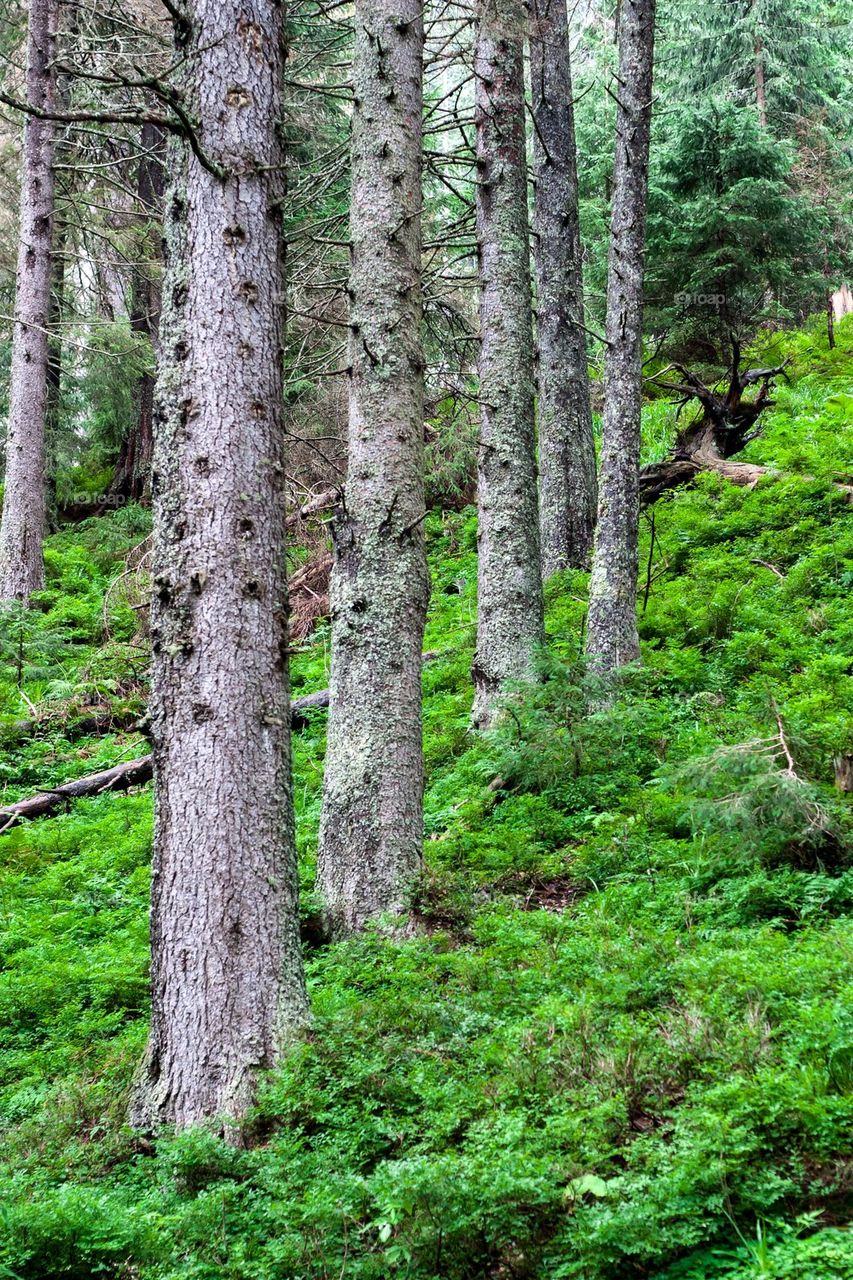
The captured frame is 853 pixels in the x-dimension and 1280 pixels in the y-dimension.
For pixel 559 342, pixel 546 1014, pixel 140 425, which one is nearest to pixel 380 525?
pixel 546 1014

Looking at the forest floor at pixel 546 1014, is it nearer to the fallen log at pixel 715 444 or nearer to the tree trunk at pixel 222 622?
the tree trunk at pixel 222 622

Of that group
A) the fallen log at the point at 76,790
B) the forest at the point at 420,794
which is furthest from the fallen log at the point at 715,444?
the fallen log at the point at 76,790

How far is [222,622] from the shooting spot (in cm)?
419

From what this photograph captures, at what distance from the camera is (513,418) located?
A: 321 inches

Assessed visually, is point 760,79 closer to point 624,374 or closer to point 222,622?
point 624,374

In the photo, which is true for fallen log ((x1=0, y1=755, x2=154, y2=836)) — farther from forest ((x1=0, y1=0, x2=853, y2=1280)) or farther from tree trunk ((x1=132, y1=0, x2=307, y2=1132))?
tree trunk ((x1=132, y1=0, x2=307, y2=1132))

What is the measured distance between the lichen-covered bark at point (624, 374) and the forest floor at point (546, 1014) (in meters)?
0.58

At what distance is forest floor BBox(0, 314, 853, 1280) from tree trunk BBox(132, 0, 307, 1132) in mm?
348

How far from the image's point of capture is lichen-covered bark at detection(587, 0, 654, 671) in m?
8.10

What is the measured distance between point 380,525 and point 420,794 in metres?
1.66

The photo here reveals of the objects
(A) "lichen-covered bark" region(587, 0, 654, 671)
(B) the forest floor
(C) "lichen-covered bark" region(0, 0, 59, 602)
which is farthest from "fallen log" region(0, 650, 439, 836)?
(C) "lichen-covered bark" region(0, 0, 59, 602)

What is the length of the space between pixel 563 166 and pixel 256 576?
356 inches

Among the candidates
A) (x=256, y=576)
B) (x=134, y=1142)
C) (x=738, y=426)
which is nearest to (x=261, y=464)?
(x=256, y=576)

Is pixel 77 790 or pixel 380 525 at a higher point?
pixel 380 525
